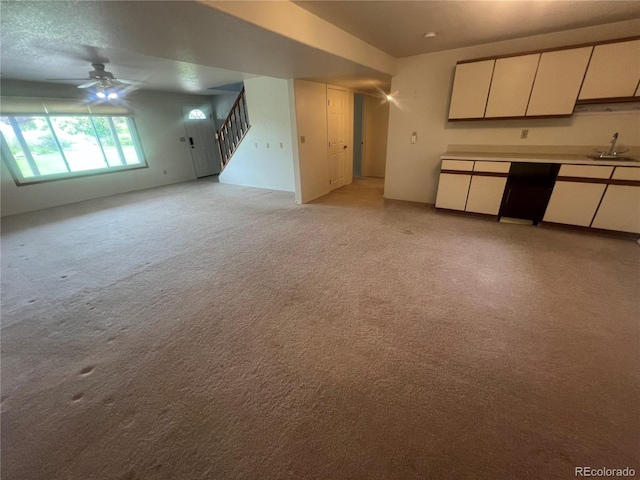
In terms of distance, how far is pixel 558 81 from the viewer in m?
3.21

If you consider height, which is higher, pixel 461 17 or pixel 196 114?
pixel 461 17

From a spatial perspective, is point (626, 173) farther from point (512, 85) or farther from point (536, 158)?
point (512, 85)

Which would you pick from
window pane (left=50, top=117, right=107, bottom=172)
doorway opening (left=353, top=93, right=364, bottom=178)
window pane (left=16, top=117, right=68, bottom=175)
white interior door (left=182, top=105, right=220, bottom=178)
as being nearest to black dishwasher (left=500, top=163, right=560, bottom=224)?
doorway opening (left=353, top=93, right=364, bottom=178)

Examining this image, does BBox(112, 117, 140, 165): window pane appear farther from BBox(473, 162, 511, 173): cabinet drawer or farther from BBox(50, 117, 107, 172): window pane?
BBox(473, 162, 511, 173): cabinet drawer

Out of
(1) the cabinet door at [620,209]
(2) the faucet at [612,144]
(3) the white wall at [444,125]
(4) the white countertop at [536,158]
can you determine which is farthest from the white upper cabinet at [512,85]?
(1) the cabinet door at [620,209]

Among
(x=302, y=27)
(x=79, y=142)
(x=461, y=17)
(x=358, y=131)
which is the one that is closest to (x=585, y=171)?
A: (x=461, y=17)

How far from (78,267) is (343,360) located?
10.9ft

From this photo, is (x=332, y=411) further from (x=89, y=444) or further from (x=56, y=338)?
(x=56, y=338)

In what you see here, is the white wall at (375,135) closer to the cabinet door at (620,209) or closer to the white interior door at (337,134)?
the white interior door at (337,134)

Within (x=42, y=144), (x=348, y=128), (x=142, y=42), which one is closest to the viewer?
(x=142, y=42)

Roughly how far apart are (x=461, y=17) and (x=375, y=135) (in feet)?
15.4

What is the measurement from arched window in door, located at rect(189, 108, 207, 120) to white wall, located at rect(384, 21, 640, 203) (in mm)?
6235

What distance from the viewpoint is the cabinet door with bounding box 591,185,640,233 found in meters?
3.04

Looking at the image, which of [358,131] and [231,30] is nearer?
[231,30]
